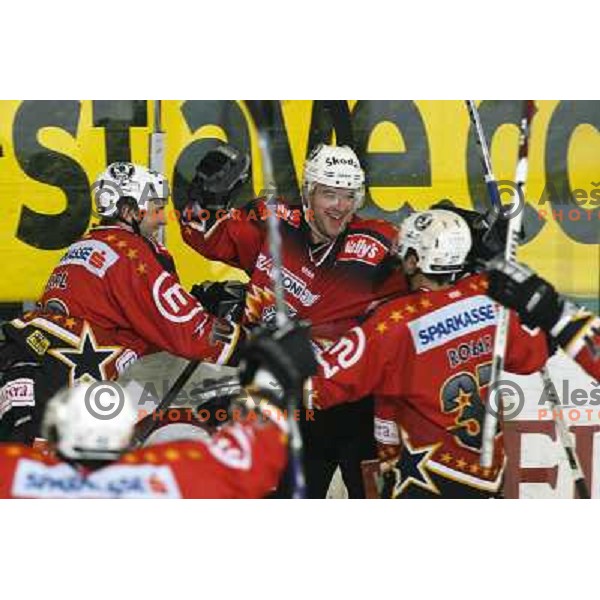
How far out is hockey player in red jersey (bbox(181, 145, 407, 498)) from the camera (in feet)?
13.7

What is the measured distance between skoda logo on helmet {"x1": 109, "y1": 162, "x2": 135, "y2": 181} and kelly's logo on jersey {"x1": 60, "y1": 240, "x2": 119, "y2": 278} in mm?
241

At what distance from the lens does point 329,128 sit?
475cm

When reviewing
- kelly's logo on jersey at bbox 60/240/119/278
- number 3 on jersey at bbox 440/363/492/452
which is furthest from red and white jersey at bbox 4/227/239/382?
number 3 on jersey at bbox 440/363/492/452

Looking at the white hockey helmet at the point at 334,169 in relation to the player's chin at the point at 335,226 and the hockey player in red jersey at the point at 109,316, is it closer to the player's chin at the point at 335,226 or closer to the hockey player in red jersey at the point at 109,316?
the player's chin at the point at 335,226

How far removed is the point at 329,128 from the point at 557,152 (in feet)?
2.87

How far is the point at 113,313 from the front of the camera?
3.96 metres

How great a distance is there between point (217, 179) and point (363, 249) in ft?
1.88

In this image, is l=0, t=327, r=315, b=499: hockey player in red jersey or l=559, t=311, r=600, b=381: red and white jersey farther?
l=559, t=311, r=600, b=381: red and white jersey

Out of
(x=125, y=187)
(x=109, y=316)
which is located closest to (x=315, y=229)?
(x=125, y=187)

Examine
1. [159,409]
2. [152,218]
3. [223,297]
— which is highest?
[152,218]

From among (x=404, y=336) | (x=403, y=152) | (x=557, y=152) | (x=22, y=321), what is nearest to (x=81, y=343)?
(x=22, y=321)

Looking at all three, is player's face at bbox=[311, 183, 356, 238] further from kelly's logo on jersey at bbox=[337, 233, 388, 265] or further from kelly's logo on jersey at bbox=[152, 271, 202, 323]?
kelly's logo on jersey at bbox=[152, 271, 202, 323]

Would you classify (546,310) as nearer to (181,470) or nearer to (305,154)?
(181,470)

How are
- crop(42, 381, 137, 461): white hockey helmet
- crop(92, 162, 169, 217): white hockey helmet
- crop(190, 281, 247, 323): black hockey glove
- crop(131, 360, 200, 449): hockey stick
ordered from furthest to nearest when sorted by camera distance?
crop(131, 360, 200, 449): hockey stick → crop(190, 281, 247, 323): black hockey glove → crop(92, 162, 169, 217): white hockey helmet → crop(42, 381, 137, 461): white hockey helmet
